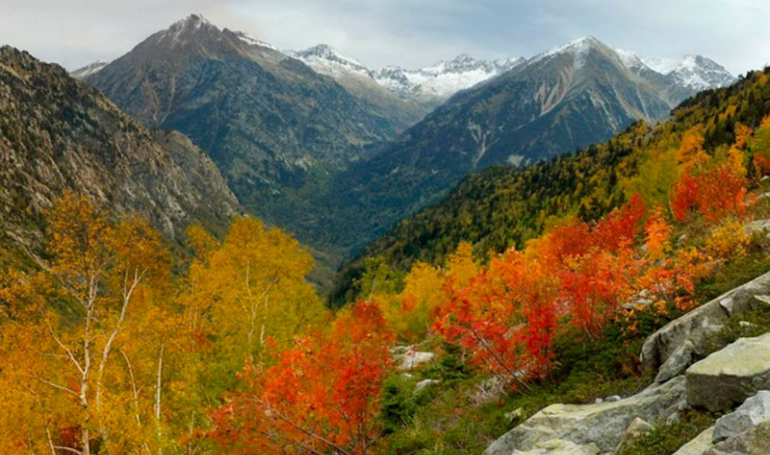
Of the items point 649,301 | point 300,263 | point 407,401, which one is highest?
point 649,301

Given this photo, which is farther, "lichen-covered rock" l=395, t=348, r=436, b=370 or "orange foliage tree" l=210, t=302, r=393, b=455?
"lichen-covered rock" l=395, t=348, r=436, b=370

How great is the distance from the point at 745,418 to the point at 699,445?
1197 mm

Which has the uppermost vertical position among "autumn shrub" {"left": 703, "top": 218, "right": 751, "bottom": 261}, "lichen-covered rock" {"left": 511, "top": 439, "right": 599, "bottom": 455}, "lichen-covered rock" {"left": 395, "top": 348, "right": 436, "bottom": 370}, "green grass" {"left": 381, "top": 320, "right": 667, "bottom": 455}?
"autumn shrub" {"left": 703, "top": 218, "right": 751, "bottom": 261}

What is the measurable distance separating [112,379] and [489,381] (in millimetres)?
24510

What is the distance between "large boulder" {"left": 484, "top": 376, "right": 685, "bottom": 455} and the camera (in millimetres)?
10492

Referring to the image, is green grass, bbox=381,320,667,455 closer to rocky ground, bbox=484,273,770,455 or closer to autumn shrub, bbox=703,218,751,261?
rocky ground, bbox=484,273,770,455

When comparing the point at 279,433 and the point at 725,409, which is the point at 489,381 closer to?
→ the point at 279,433

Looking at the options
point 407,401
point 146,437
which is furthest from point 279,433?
point 146,437

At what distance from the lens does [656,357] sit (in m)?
14.1

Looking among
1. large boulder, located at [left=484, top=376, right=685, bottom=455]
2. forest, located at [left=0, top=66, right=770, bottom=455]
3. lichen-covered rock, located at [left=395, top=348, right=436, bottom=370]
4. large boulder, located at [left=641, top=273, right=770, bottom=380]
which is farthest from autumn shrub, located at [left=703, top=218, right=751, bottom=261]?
lichen-covered rock, located at [left=395, top=348, right=436, bottom=370]

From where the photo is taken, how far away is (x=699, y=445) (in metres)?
7.64

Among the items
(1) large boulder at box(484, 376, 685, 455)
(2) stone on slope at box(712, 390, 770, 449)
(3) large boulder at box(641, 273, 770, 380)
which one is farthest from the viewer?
(3) large boulder at box(641, 273, 770, 380)

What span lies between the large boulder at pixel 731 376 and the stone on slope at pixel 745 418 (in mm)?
1468

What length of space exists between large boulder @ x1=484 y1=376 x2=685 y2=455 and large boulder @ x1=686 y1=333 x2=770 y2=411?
1.25 m
